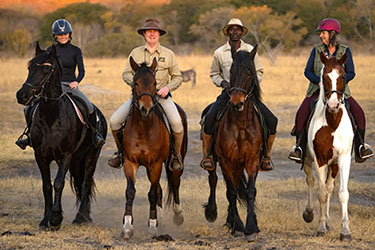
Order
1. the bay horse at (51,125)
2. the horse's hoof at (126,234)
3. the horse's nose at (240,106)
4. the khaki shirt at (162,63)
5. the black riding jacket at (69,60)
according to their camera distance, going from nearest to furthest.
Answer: the horse's nose at (240,106) → the horse's hoof at (126,234) → the bay horse at (51,125) → the khaki shirt at (162,63) → the black riding jacket at (69,60)

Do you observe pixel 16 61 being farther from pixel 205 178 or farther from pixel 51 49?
pixel 51 49

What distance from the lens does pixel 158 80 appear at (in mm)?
8062

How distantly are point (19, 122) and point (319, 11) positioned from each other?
42903mm

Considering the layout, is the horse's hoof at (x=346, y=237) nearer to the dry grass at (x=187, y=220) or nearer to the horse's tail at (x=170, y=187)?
the dry grass at (x=187, y=220)

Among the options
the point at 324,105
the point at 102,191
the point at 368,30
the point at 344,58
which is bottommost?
the point at 102,191

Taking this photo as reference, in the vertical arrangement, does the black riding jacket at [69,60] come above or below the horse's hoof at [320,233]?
above

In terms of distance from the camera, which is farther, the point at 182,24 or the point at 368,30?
the point at 182,24

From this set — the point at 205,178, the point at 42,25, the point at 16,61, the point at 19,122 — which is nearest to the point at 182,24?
the point at 42,25

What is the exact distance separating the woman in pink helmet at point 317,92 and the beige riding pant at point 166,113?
1511 millimetres

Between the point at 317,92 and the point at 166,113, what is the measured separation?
193 cm

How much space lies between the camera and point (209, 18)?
56.0m

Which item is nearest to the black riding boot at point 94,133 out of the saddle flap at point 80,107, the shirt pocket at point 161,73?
the saddle flap at point 80,107

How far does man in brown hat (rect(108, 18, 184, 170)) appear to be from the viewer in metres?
7.67

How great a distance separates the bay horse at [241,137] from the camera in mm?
6906
